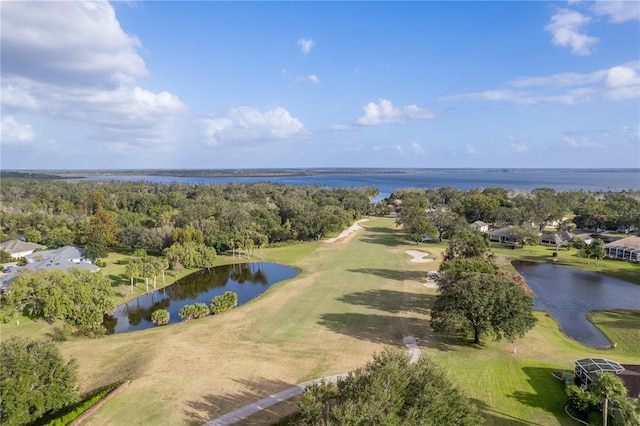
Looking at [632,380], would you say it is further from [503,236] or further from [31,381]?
[503,236]

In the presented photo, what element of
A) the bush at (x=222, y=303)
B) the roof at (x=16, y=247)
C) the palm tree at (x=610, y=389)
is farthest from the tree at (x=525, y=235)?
the roof at (x=16, y=247)

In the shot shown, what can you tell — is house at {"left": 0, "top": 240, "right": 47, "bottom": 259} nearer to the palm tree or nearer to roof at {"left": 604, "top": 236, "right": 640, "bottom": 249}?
the palm tree

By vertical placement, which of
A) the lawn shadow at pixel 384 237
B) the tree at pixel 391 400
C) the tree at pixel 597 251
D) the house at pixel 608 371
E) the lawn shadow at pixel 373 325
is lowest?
the lawn shadow at pixel 373 325

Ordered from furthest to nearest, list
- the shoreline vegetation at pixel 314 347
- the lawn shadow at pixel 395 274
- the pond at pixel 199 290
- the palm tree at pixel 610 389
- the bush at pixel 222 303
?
the lawn shadow at pixel 395 274 < the bush at pixel 222 303 < the pond at pixel 199 290 < the shoreline vegetation at pixel 314 347 < the palm tree at pixel 610 389

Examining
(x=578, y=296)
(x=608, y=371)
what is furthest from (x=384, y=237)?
(x=608, y=371)

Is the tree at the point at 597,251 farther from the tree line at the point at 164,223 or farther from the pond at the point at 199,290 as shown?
the tree line at the point at 164,223
